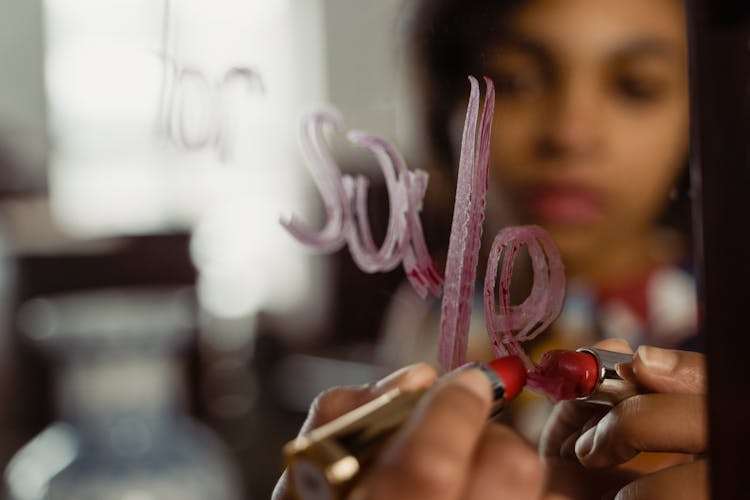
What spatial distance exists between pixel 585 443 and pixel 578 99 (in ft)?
0.27

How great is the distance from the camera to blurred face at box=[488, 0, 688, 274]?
0.56ft

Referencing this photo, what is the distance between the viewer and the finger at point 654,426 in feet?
0.49

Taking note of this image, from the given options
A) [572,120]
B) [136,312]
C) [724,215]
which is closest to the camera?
[724,215]

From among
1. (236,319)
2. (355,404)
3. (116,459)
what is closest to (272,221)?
(355,404)

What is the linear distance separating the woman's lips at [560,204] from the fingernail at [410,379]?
4 centimetres

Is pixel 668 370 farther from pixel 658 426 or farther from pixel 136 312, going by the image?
pixel 136 312

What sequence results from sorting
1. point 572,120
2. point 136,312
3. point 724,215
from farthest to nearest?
point 136,312 < point 572,120 < point 724,215

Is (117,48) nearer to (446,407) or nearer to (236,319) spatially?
(446,407)

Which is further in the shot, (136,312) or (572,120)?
(136,312)

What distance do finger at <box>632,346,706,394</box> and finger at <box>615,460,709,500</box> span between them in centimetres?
1

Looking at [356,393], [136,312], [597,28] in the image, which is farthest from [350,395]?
[136,312]

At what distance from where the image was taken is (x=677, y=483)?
146 mm

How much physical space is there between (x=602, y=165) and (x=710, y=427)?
0.20 metres

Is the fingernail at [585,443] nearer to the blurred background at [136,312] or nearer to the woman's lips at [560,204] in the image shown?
the woman's lips at [560,204]
